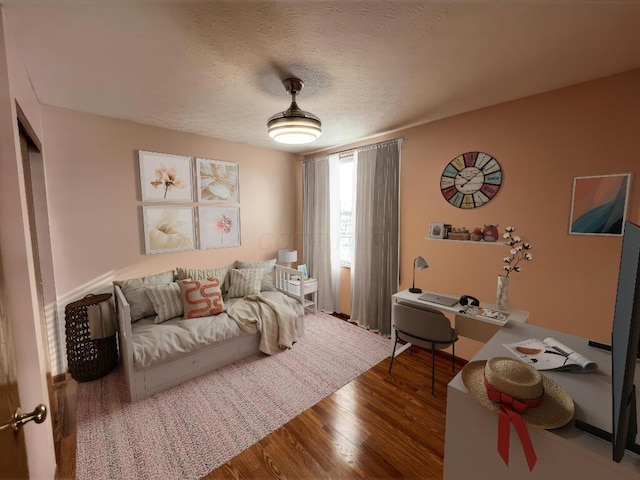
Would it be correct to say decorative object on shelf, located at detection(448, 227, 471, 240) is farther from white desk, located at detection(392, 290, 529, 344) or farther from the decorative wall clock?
white desk, located at detection(392, 290, 529, 344)

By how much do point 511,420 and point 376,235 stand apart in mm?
2538

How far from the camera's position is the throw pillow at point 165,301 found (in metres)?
2.59

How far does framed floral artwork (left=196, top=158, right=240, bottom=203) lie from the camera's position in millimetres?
3225

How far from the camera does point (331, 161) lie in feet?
12.3

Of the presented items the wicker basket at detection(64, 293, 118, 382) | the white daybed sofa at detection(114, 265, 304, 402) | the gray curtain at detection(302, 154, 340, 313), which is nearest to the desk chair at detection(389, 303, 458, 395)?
the white daybed sofa at detection(114, 265, 304, 402)

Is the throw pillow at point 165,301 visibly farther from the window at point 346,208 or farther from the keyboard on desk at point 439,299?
the keyboard on desk at point 439,299

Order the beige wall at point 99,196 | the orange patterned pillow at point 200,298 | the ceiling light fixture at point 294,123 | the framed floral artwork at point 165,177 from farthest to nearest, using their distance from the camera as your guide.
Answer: the framed floral artwork at point 165,177
the orange patterned pillow at point 200,298
the beige wall at point 99,196
the ceiling light fixture at point 294,123

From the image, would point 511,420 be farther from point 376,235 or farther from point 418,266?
point 376,235

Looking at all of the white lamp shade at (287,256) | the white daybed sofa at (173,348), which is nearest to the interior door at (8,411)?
the white daybed sofa at (173,348)

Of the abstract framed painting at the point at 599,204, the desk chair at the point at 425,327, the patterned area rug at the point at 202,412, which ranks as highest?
the abstract framed painting at the point at 599,204

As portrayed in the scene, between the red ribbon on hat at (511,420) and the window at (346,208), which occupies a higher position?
the window at (346,208)

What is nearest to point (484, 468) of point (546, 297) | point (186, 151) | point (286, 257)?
point (546, 297)

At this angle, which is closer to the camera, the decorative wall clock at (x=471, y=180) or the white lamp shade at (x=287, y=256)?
the decorative wall clock at (x=471, y=180)

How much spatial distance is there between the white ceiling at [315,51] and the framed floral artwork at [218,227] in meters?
1.28
